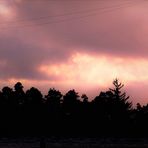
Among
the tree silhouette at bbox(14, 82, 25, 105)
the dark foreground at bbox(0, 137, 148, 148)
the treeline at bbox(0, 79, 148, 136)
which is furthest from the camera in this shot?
the tree silhouette at bbox(14, 82, 25, 105)

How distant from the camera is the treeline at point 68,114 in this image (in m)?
67.9

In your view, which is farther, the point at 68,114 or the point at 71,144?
the point at 68,114

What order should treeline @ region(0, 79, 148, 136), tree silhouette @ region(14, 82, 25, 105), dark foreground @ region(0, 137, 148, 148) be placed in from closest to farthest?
dark foreground @ region(0, 137, 148, 148), treeline @ region(0, 79, 148, 136), tree silhouette @ region(14, 82, 25, 105)

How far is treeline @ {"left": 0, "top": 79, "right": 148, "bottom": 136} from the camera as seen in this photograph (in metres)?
67.9

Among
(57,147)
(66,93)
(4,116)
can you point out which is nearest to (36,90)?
(66,93)

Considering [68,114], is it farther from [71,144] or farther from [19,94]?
[71,144]

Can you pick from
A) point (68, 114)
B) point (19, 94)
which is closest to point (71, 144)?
point (68, 114)

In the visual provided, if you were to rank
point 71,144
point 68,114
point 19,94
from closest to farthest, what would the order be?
point 71,144
point 68,114
point 19,94

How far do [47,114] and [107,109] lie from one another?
13911mm

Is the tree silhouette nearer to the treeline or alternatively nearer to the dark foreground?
the treeline

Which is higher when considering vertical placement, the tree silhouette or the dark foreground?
the tree silhouette

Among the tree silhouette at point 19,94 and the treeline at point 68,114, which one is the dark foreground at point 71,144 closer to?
the treeline at point 68,114

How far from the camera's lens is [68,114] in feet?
249

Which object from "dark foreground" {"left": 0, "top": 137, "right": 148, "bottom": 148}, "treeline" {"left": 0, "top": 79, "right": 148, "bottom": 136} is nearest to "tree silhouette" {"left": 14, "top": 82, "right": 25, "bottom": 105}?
"treeline" {"left": 0, "top": 79, "right": 148, "bottom": 136}
